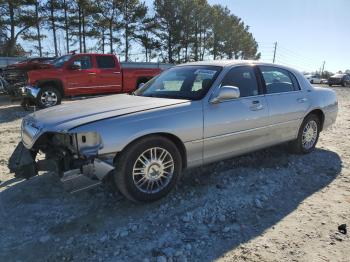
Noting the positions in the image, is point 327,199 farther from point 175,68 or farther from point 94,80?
point 94,80

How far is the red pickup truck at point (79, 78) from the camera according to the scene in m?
11.5

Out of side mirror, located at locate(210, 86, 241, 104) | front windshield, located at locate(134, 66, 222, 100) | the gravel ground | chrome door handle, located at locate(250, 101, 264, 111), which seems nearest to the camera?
the gravel ground

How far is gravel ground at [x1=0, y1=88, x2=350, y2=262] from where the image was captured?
3.23m

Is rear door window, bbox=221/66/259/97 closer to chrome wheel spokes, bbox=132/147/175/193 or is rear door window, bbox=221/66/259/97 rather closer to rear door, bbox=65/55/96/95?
chrome wheel spokes, bbox=132/147/175/193

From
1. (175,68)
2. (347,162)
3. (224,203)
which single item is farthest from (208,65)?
(347,162)

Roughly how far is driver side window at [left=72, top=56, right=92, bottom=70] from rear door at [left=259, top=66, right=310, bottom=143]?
8481 mm

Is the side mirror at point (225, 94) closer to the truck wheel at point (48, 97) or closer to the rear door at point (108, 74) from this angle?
the truck wheel at point (48, 97)

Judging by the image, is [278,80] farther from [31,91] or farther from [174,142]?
[31,91]

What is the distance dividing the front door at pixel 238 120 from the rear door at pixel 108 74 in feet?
28.5

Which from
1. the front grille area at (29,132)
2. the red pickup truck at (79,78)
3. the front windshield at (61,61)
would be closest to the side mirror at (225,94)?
the front grille area at (29,132)

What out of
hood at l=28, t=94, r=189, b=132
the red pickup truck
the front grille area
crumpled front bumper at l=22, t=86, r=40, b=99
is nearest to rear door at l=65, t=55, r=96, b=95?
the red pickup truck

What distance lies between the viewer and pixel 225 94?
14.4ft

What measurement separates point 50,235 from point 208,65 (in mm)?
2958

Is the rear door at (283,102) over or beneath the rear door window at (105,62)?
beneath
